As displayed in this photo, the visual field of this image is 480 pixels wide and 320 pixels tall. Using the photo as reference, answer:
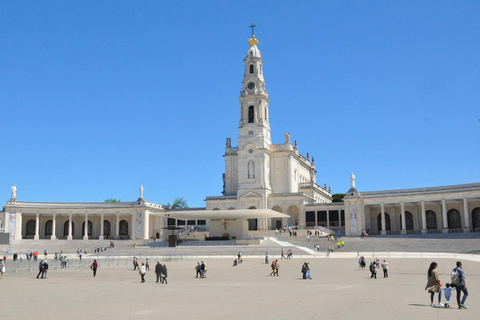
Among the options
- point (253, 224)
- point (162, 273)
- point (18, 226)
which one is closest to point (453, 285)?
point (162, 273)

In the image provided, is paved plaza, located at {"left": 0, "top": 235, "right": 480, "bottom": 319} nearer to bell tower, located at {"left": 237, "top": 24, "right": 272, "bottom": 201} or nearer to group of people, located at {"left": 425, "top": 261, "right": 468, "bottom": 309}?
group of people, located at {"left": 425, "top": 261, "right": 468, "bottom": 309}

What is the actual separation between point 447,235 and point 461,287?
49.2 meters

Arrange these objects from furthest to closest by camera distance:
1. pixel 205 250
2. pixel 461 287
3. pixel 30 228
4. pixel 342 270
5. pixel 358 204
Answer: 1. pixel 30 228
2. pixel 358 204
3. pixel 205 250
4. pixel 342 270
5. pixel 461 287

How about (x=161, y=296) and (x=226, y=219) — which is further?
(x=226, y=219)

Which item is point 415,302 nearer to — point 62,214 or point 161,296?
point 161,296

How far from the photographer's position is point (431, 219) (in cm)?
7212

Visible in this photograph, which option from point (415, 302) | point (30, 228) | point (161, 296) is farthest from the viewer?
point (30, 228)

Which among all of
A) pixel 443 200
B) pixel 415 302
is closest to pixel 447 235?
pixel 443 200

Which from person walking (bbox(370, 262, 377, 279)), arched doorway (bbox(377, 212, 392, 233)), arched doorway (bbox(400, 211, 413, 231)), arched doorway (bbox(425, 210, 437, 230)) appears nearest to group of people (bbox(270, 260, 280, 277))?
person walking (bbox(370, 262, 377, 279))

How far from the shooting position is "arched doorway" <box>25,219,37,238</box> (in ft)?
275

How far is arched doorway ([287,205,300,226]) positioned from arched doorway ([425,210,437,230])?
17961 millimetres

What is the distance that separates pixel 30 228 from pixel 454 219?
204ft

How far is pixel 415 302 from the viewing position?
17406mm

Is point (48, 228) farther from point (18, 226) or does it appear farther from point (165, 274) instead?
point (165, 274)
